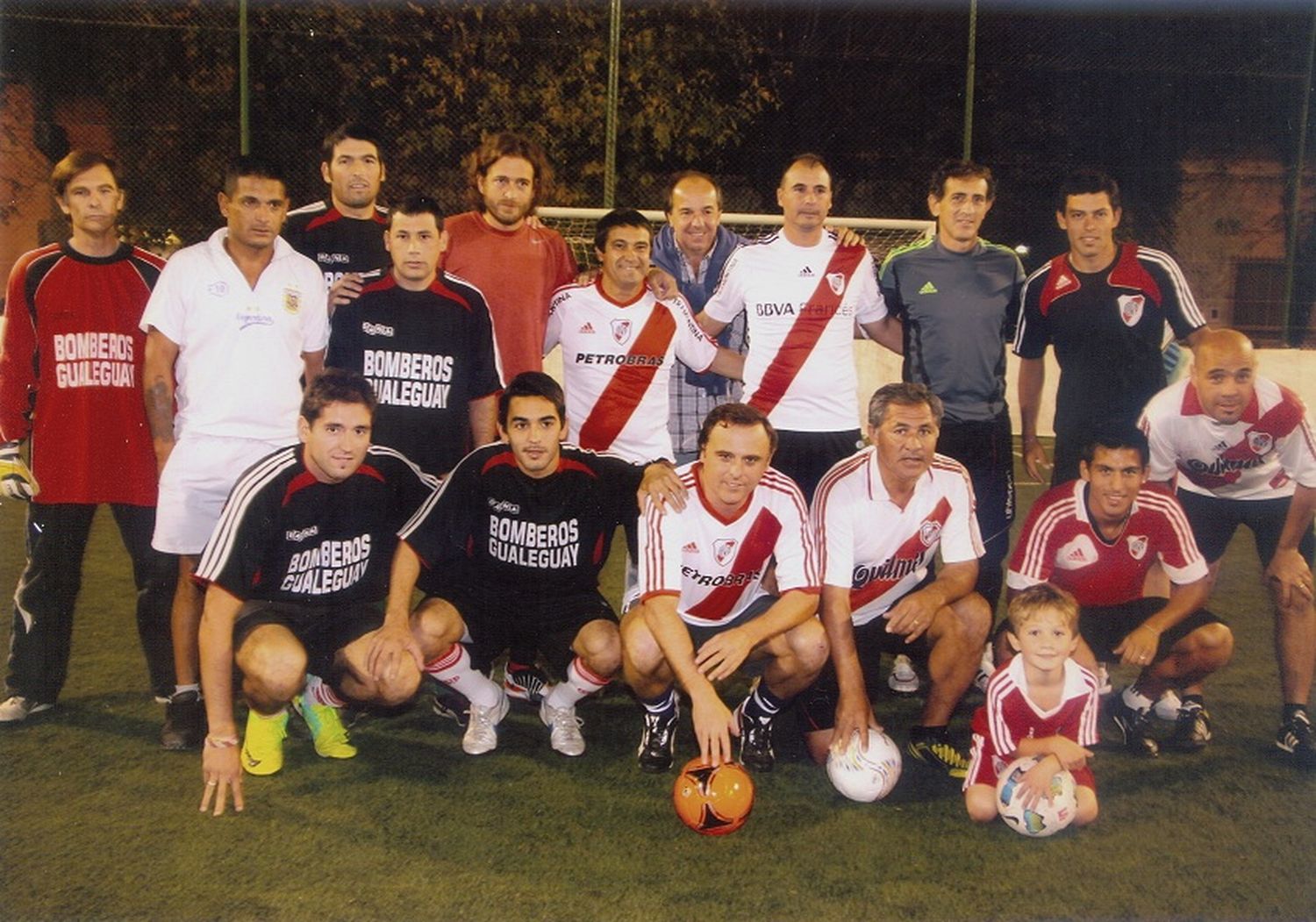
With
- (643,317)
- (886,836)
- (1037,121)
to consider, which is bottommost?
(886,836)

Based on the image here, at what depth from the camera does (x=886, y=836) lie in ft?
10.7

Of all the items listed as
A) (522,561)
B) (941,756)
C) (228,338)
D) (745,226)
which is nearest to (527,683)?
(522,561)

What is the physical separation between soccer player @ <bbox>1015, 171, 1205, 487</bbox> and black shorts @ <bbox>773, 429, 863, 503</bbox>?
743mm

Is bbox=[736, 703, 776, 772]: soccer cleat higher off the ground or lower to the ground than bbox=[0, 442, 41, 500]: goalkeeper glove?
lower

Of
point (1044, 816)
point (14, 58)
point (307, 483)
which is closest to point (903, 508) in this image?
point (1044, 816)

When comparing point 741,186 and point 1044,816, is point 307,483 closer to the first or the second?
point 1044,816

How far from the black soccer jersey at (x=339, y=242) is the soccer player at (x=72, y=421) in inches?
24.9

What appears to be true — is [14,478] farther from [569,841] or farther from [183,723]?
[569,841]

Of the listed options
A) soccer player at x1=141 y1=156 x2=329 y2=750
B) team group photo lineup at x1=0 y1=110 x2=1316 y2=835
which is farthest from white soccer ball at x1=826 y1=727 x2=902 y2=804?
soccer player at x1=141 y1=156 x2=329 y2=750

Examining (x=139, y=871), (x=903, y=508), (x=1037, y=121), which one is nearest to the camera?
(x=139, y=871)

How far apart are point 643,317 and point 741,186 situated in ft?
38.7

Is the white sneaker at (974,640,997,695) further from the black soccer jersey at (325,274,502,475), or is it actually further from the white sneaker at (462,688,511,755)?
the black soccer jersey at (325,274,502,475)

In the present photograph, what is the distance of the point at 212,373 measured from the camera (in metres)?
3.87

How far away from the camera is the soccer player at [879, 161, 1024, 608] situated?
4.41 metres
